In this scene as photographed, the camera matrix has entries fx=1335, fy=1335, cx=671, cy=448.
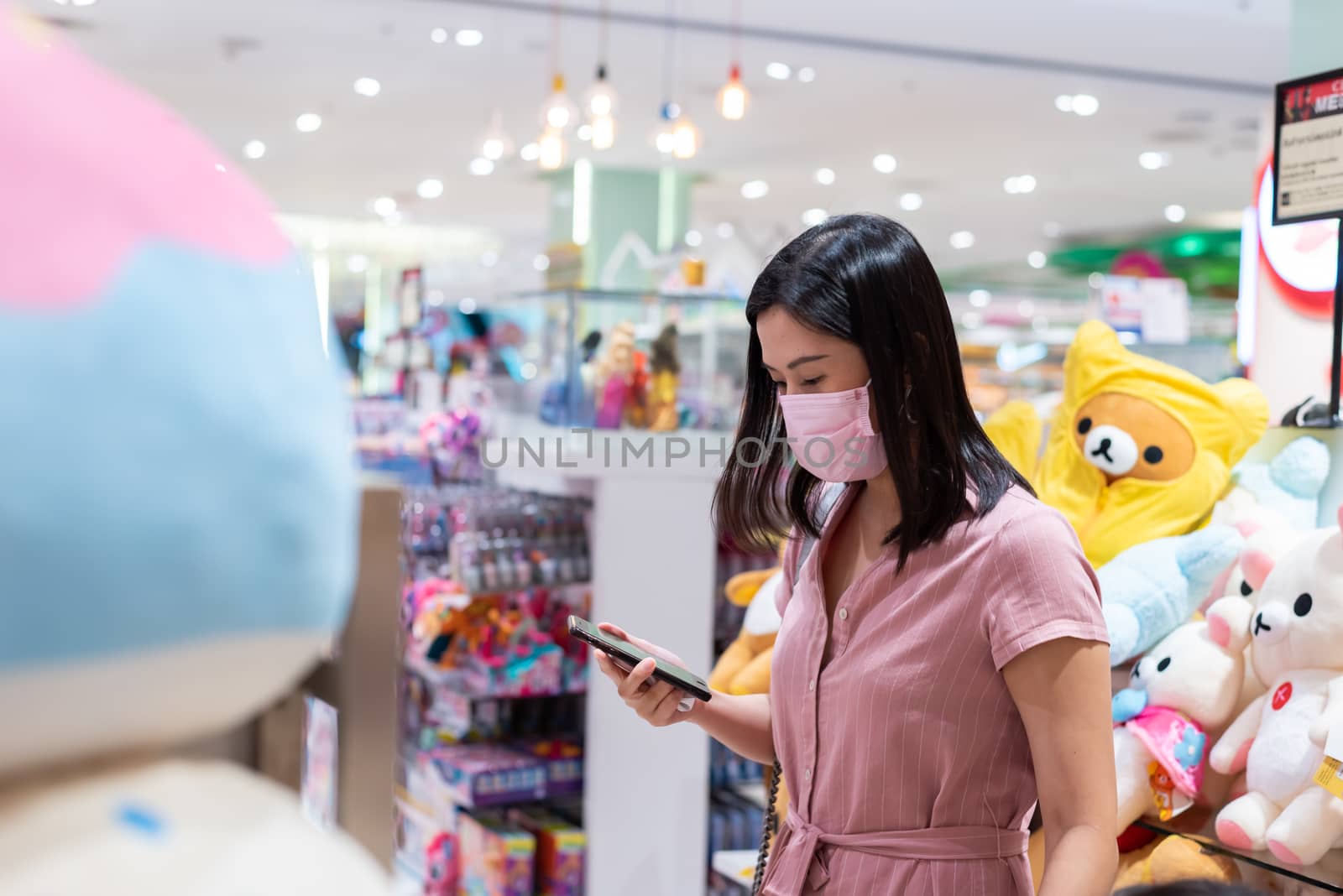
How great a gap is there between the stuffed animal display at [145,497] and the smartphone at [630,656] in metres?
1.02

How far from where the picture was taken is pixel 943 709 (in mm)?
1423

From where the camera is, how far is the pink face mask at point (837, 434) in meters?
1.47

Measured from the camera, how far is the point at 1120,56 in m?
8.11

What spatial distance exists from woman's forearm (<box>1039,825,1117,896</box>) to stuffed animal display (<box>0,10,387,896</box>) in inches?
37.7

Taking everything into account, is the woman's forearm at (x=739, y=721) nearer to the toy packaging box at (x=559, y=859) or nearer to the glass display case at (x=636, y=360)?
the glass display case at (x=636, y=360)

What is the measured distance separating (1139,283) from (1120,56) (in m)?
2.97

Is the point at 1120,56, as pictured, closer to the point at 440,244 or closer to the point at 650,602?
the point at 650,602

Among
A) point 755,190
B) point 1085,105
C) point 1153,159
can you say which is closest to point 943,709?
point 1085,105

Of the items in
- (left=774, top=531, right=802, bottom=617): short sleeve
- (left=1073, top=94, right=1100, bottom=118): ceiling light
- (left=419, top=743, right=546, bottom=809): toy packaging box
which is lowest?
(left=419, top=743, right=546, bottom=809): toy packaging box

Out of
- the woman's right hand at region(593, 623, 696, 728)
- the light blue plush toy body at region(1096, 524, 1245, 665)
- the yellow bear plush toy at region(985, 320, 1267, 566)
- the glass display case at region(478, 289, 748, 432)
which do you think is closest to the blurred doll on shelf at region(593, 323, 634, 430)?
the glass display case at region(478, 289, 748, 432)

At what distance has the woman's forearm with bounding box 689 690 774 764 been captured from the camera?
175cm

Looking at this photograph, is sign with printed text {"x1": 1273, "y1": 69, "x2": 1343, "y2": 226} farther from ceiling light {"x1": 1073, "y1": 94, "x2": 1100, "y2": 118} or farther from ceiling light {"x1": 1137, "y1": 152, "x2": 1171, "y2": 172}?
ceiling light {"x1": 1137, "y1": 152, "x2": 1171, "y2": 172}

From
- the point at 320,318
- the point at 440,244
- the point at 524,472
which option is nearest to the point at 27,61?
the point at 320,318

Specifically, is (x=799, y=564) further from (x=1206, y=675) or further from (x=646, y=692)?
(x=1206, y=675)
